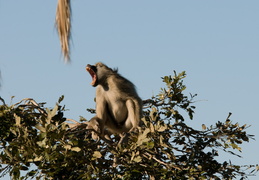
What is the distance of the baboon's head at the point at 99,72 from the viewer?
33.0 feet

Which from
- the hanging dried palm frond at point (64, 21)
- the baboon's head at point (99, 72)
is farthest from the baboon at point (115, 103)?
the hanging dried palm frond at point (64, 21)

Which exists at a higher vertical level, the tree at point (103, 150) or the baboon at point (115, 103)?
the baboon at point (115, 103)

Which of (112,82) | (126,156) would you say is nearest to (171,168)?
(126,156)

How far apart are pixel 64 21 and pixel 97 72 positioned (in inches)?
125

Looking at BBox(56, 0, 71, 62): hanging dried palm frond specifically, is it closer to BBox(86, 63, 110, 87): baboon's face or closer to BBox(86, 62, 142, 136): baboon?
BBox(86, 62, 142, 136): baboon

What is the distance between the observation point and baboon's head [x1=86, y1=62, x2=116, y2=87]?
10.1 meters

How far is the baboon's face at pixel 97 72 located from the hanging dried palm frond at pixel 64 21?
2945 mm

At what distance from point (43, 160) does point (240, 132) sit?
3.31m

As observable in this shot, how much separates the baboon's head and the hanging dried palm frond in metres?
2.94

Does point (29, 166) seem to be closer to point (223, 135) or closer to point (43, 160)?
point (43, 160)

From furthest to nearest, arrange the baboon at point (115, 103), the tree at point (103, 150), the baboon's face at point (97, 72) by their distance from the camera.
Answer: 1. the baboon's face at point (97, 72)
2. the baboon at point (115, 103)
3. the tree at point (103, 150)

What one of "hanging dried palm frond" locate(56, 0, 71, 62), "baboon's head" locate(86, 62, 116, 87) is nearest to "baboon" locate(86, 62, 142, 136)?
"baboon's head" locate(86, 62, 116, 87)

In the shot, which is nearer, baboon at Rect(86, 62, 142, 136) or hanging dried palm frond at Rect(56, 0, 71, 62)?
hanging dried palm frond at Rect(56, 0, 71, 62)

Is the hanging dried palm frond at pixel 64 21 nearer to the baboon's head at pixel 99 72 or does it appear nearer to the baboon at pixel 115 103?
the baboon at pixel 115 103
